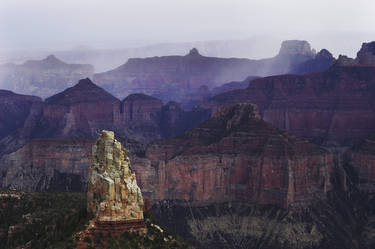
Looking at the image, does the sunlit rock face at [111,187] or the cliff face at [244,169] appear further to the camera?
A: the cliff face at [244,169]

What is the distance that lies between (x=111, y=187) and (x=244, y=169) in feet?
343

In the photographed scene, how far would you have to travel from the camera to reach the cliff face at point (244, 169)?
578 feet

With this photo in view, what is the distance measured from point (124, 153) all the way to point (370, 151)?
116049 mm

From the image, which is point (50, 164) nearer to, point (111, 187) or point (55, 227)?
point (55, 227)

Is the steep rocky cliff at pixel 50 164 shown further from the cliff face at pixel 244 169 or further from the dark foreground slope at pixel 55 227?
the dark foreground slope at pixel 55 227

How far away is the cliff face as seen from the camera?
578 feet

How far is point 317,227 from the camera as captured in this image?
170000 millimetres

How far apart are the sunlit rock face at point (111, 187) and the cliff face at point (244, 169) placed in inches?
3799

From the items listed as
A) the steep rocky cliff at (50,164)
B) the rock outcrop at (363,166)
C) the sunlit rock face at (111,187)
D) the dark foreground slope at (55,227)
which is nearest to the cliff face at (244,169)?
the rock outcrop at (363,166)

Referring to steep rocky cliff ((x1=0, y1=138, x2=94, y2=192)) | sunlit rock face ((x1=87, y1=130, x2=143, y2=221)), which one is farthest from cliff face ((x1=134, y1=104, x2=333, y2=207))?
sunlit rock face ((x1=87, y1=130, x2=143, y2=221))

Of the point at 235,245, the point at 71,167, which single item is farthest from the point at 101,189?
the point at 71,167

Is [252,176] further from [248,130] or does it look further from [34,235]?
[34,235]

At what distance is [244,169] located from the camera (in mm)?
181125

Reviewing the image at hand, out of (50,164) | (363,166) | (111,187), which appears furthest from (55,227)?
(363,166)
